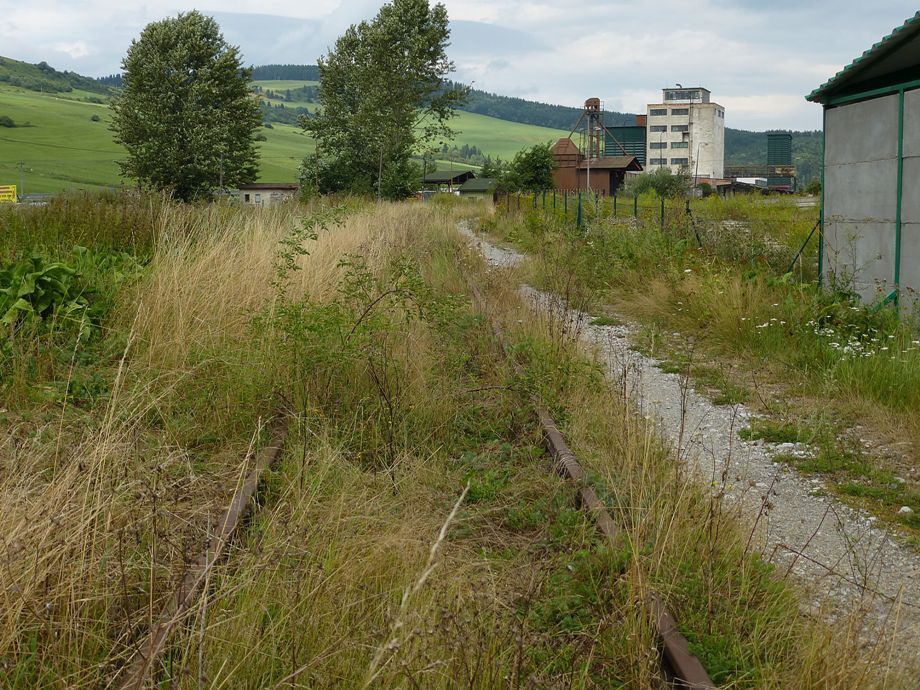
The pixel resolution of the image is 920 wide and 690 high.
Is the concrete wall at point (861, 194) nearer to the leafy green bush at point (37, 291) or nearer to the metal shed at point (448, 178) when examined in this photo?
the leafy green bush at point (37, 291)

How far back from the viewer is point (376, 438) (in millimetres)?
5484

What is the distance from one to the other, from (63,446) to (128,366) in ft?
5.19

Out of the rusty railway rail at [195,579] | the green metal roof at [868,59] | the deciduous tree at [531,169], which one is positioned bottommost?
the rusty railway rail at [195,579]

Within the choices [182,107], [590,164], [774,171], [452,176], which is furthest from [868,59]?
[774,171]

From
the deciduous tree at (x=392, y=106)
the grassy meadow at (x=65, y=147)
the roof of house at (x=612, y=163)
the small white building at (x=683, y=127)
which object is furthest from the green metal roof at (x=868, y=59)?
the small white building at (x=683, y=127)

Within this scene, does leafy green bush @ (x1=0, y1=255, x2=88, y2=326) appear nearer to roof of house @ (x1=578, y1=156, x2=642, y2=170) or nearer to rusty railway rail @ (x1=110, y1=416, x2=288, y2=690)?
rusty railway rail @ (x1=110, y1=416, x2=288, y2=690)

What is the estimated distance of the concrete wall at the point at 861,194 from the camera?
1025 cm

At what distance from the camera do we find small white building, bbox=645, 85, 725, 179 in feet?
458

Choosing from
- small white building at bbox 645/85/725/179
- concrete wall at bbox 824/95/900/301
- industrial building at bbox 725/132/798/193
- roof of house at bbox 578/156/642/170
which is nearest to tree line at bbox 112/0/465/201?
roof of house at bbox 578/156/642/170

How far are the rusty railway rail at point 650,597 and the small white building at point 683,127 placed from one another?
13849 cm

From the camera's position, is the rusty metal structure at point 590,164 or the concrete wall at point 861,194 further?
the rusty metal structure at point 590,164

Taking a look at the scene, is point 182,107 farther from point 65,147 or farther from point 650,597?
point 65,147

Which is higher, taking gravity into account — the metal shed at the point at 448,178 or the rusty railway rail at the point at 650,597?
the metal shed at the point at 448,178

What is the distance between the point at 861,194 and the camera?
35.5ft
